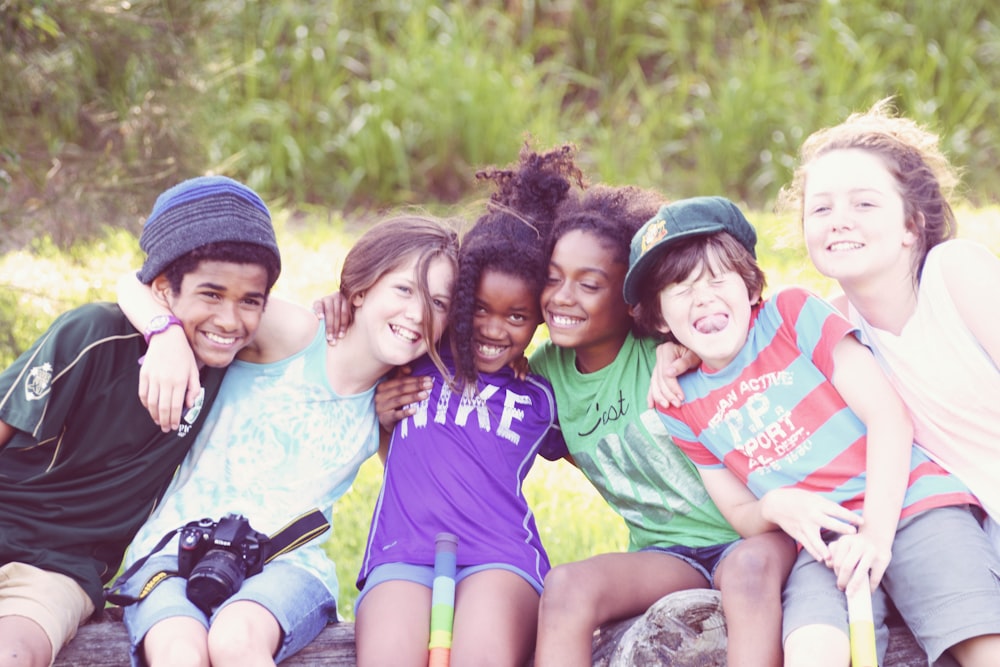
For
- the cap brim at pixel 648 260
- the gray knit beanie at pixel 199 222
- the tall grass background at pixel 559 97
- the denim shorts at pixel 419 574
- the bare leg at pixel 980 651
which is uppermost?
the tall grass background at pixel 559 97

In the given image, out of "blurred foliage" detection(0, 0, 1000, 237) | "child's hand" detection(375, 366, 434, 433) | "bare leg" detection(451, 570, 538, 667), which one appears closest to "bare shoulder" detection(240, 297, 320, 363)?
"child's hand" detection(375, 366, 434, 433)

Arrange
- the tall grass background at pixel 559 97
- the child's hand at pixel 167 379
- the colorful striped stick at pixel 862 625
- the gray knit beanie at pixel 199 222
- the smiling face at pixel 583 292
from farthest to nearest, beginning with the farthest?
the tall grass background at pixel 559 97, the smiling face at pixel 583 292, the gray knit beanie at pixel 199 222, the child's hand at pixel 167 379, the colorful striped stick at pixel 862 625

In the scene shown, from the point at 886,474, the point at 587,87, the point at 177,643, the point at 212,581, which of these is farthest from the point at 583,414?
the point at 587,87

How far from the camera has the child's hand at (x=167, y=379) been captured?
9.25 feet

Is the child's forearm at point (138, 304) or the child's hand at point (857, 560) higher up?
the child's forearm at point (138, 304)

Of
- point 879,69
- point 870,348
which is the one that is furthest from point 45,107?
point 879,69

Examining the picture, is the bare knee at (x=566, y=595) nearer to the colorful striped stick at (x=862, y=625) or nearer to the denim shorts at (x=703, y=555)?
the denim shorts at (x=703, y=555)

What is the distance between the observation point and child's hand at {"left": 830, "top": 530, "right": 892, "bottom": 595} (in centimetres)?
260

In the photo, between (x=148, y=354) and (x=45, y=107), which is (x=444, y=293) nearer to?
(x=148, y=354)

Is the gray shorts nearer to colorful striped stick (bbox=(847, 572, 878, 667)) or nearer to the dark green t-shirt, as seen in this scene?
colorful striped stick (bbox=(847, 572, 878, 667))

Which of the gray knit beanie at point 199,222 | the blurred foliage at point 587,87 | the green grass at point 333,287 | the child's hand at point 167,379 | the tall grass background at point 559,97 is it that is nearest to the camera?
the child's hand at point 167,379

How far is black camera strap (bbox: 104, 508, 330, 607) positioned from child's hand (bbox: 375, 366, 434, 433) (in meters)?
0.33

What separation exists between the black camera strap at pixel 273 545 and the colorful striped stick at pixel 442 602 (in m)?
0.35

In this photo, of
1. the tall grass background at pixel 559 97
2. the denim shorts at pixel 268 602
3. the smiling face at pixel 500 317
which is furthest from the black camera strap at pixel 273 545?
the tall grass background at pixel 559 97
